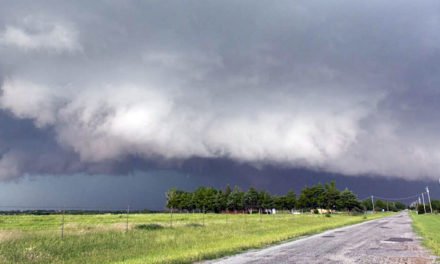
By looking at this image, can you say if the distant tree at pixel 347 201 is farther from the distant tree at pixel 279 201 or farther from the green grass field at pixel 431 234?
the green grass field at pixel 431 234

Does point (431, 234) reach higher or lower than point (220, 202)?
lower

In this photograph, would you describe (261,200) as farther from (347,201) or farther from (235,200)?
(347,201)

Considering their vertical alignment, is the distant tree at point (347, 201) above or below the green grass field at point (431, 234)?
above

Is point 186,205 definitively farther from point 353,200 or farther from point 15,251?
point 15,251

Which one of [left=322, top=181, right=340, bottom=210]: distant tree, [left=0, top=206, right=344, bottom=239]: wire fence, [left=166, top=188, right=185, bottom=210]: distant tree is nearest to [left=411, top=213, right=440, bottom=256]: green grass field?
[left=0, top=206, right=344, bottom=239]: wire fence

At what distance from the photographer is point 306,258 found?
53.6 feet

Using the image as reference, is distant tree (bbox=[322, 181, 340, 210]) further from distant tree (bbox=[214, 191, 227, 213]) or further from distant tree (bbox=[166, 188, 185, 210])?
distant tree (bbox=[166, 188, 185, 210])

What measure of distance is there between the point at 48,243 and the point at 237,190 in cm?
12765

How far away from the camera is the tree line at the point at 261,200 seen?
132750 mm

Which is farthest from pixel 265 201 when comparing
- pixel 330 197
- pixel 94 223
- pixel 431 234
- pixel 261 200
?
pixel 431 234

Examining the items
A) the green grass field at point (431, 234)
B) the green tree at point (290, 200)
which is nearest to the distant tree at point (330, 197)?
the green tree at point (290, 200)

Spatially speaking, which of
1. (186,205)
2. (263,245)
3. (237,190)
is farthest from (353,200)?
(263,245)

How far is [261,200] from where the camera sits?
143 meters

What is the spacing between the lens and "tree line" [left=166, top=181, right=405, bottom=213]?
13275cm
